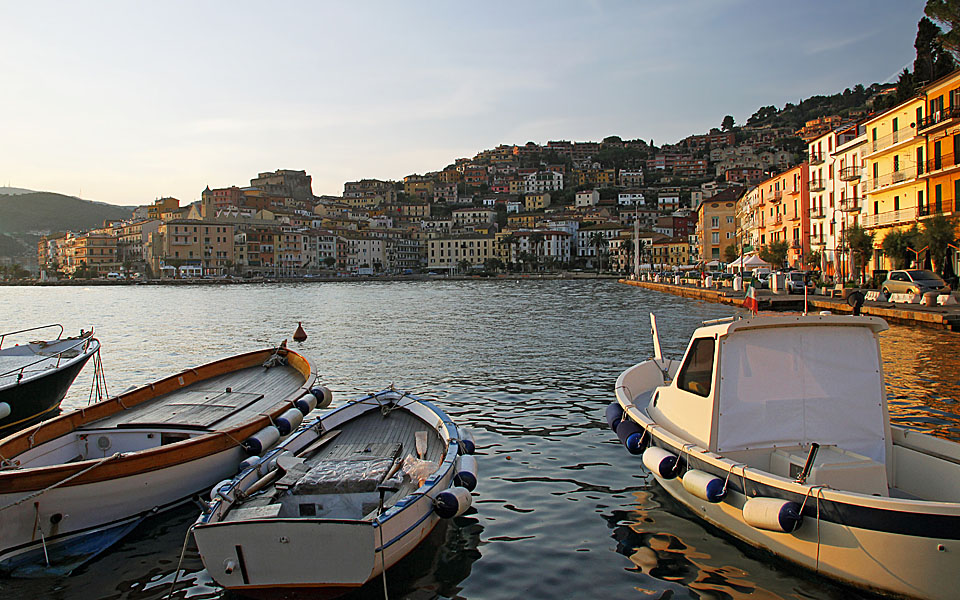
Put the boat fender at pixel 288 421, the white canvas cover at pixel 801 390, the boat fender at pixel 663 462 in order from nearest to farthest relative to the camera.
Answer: the white canvas cover at pixel 801 390 → the boat fender at pixel 663 462 → the boat fender at pixel 288 421

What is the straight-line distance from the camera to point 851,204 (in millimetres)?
47375

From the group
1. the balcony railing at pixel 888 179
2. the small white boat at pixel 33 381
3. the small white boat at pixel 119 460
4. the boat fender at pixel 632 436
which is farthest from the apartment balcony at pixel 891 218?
the small white boat at pixel 33 381

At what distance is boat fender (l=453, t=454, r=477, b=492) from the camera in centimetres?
773

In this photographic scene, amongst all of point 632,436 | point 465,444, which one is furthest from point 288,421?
point 632,436

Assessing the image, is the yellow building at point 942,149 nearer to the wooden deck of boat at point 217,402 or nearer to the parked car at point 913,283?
the parked car at point 913,283

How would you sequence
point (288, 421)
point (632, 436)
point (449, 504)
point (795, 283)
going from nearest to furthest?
point (449, 504)
point (632, 436)
point (288, 421)
point (795, 283)

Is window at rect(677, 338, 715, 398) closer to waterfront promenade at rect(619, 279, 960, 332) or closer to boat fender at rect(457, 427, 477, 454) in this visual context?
boat fender at rect(457, 427, 477, 454)

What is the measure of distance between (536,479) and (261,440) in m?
3.95

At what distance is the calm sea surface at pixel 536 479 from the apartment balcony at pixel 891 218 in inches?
740

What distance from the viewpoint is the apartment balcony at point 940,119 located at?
35.2m

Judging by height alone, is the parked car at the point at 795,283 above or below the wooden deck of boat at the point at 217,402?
above

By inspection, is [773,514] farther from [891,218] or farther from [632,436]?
[891,218]

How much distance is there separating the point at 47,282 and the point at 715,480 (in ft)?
563

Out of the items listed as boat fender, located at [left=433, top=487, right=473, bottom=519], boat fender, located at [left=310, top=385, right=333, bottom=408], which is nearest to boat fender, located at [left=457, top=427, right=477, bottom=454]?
boat fender, located at [left=433, top=487, right=473, bottom=519]
